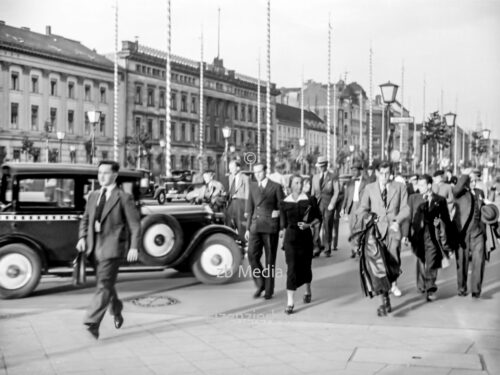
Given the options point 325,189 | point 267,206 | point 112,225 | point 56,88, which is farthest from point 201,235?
point 325,189

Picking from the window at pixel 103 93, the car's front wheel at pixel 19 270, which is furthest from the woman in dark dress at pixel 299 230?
the car's front wheel at pixel 19 270

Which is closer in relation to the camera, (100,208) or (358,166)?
(100,208)

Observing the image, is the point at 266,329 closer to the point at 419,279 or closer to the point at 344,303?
the point at 344,303

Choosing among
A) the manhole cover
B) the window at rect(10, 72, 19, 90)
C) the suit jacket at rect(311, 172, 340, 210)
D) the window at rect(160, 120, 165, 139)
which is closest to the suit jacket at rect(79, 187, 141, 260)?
the manhole cover

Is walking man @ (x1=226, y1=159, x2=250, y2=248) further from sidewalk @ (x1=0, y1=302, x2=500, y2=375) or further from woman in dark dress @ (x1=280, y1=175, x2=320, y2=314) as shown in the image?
sidewalk @ (x1=0, y1=302, x2=500, y2=375)

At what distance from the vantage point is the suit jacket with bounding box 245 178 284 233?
350 inches

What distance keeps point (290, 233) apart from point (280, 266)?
3.37 metres

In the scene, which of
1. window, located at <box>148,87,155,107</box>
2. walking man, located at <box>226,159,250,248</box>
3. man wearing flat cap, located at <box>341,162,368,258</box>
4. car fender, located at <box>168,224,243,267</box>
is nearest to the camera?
window, located at <box>148,87,155,107</box>

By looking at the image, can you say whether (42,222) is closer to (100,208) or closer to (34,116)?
(34,116)

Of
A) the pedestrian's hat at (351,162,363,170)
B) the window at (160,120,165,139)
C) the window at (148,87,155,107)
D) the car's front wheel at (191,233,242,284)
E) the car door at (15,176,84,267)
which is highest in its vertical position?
the window at (148,87,155,107)

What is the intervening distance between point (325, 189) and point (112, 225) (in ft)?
26.1

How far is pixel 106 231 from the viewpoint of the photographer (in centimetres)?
664

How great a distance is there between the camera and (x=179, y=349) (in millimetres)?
6152

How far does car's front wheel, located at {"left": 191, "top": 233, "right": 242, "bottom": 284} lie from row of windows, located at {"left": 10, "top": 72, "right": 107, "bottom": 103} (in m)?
2.30
